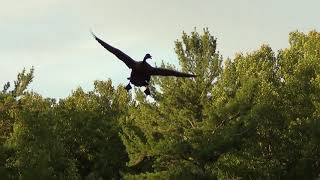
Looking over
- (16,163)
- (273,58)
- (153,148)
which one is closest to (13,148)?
(16,163)

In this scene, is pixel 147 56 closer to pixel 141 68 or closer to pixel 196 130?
pixel 141 68

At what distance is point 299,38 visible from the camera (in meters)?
42.5

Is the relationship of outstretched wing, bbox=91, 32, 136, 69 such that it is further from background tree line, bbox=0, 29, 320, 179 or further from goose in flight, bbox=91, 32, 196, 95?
background tree line, bbox=0, 29, 320, 179

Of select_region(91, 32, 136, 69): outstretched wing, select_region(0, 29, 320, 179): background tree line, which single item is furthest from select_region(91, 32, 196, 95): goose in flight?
select_region(0, 29, 320, 179): background tree line

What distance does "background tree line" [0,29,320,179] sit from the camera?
28391 mm

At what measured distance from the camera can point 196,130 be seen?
94.9ft

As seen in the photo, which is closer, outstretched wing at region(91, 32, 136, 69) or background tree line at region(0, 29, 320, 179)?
outstretched wing at region(91, 32, 136, 69)

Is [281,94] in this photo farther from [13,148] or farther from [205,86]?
[13,148]

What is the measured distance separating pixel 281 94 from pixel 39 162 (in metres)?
16.9

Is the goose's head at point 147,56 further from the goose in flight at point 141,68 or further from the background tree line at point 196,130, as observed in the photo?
the background tree line at point 196,130

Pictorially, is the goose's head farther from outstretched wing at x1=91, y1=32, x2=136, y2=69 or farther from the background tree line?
the background tree line

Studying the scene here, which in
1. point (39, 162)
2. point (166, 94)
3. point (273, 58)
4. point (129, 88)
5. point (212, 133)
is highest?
point (273, 58)

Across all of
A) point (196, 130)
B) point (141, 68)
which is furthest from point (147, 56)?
point (196, 130)

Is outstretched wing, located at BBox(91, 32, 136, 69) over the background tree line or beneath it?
beneath
